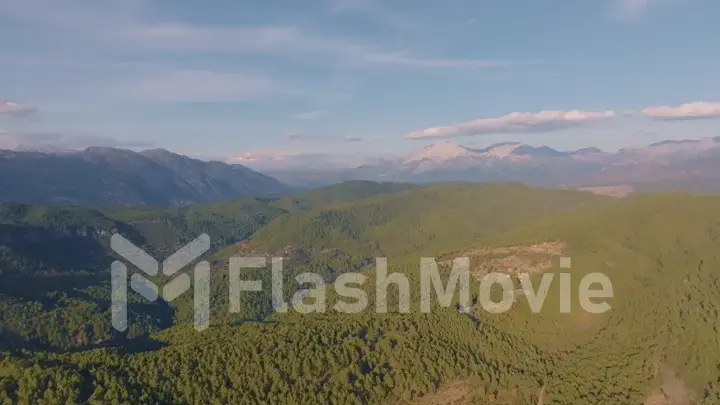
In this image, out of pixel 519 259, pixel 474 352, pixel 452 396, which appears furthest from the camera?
pixel 519 259

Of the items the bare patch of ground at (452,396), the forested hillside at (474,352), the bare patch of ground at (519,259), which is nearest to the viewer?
the forested hillside at (474,352)

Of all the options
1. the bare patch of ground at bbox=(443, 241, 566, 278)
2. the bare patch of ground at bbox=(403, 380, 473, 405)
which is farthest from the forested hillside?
the bare patch of ground at bbox=(443, 241, 566, 278)

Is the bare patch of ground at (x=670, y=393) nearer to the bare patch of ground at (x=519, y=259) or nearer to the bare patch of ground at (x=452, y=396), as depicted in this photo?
the bare patch of ground at (x=452, y=396)

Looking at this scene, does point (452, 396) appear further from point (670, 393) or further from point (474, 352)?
point (670, 393)

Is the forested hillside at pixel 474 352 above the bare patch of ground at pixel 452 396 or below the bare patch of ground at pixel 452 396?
above

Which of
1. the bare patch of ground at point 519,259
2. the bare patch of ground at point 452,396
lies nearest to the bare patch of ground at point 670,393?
the bare patch of ground at point 452,396

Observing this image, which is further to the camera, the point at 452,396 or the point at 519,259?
the point at 519,259

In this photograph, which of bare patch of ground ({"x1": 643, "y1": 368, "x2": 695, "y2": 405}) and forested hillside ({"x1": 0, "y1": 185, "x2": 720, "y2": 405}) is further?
bare patch of ground ({"x1": 643, "y1": 368, "x2": 695, "y2": 405})

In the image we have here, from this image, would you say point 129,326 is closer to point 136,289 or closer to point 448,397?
point 136,289

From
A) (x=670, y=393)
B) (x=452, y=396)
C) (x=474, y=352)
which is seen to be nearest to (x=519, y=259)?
(x=474, y=352)

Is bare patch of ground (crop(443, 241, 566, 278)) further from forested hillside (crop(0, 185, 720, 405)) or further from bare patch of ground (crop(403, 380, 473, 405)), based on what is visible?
bare patch of ground (crop(403, 380, 473, 405))

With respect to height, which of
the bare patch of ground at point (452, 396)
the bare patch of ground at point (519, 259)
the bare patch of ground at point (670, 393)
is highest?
→ the bare patch of ground at point (519, 259)
